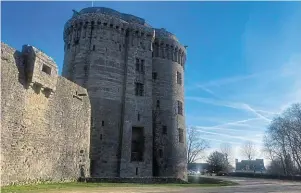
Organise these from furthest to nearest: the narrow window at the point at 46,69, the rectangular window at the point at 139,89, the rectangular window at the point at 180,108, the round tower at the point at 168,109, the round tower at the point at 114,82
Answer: the rectangular window at the point at 180,108
the round tower at the point at 168,109
the rectangular window at the point at 139,89
the round tower at the point at 114,82
the narrow window at the point at 46,69

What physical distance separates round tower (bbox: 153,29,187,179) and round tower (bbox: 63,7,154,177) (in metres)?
2.21

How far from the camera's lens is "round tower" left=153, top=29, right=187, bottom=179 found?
39344 millimetres

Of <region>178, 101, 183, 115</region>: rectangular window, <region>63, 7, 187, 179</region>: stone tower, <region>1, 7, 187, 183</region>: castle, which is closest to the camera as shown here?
<region>1, 7, 187, 183</region>: castle

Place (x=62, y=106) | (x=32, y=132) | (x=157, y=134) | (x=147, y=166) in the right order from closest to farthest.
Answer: (x=32, y=132), (x=62, y=106), (x=147, y=166), (x=157, y=134)

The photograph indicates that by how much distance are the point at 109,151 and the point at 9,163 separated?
51.6 ft

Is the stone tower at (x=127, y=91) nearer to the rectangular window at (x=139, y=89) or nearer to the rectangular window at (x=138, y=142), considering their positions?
the rectangular window at (x=138, y=142)

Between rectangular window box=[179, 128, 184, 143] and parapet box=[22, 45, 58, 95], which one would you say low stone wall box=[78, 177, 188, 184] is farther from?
rectangular window box=[179, 128, 184, 143]

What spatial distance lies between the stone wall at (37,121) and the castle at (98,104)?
6cm

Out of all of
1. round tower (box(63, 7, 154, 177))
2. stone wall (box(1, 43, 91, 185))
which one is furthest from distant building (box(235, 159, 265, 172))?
stone wall (box(1, 43, 91, 185))

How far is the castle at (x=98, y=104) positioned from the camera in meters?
20.3

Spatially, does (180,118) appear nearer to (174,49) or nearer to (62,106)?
(174,49)

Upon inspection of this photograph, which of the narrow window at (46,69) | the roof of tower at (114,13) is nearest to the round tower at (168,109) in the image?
the roof of tower at (114,13)

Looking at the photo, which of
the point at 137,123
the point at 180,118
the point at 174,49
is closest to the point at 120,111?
the point at 137,123

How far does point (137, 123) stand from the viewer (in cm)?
3675
